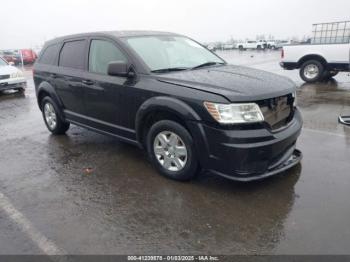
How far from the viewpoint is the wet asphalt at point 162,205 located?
293 centimetres

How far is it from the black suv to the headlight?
1 cm

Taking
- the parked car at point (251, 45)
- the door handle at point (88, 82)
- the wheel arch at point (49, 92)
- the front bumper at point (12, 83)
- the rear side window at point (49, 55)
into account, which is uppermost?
the rear side window at point (49, 55)

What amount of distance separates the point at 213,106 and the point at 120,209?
1.48 m

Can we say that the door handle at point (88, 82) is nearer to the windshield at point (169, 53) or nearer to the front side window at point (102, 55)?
the front side window at point (102, 55)

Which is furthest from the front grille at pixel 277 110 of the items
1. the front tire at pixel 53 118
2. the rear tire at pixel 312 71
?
the rear tire at pixel 312 71

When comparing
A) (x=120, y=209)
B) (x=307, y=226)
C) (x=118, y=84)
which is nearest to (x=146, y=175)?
(x=120, y=209)

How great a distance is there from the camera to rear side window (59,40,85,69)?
205 inches

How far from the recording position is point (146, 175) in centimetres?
434

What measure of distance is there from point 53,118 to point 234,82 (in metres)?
3.89

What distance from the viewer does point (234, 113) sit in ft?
11.2

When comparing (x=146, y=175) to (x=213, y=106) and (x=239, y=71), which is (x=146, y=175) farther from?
(x=239, y=71)

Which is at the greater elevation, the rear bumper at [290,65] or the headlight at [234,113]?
the headlight at [234,113]

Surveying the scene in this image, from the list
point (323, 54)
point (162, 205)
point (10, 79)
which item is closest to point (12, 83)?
point (10, 79)

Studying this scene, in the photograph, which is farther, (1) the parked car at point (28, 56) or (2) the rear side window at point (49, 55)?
(1) the parked car at point (28, 56)
